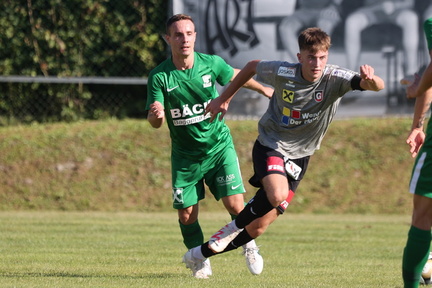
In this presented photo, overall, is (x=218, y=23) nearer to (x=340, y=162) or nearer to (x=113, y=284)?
(x=340, y=162)

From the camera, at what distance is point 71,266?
7.45m

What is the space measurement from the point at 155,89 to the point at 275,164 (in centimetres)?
129

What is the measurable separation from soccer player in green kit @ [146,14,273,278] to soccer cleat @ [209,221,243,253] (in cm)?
69

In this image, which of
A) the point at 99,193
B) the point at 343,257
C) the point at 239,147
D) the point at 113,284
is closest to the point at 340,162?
the point at 239,147

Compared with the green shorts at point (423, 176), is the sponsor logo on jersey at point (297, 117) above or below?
below

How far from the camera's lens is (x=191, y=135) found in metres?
7.30

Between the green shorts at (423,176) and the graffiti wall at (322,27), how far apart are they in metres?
9.64

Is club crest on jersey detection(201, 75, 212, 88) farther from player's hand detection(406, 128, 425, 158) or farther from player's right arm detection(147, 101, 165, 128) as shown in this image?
player's hand detection(406, 128, 425, 158)

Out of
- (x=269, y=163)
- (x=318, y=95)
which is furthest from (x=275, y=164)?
(x=318, y=95)

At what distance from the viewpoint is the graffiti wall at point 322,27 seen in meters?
14.4

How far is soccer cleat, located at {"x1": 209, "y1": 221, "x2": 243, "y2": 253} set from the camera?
6555 mm

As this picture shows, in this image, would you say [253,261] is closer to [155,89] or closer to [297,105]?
[297,105]

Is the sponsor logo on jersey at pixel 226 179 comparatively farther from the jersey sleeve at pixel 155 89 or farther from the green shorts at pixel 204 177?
the jersey sleeve at pixel 155 89

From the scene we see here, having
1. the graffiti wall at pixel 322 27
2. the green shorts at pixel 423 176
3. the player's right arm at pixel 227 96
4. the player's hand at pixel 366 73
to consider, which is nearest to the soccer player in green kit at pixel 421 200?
the green shorts at pixel 423 176
